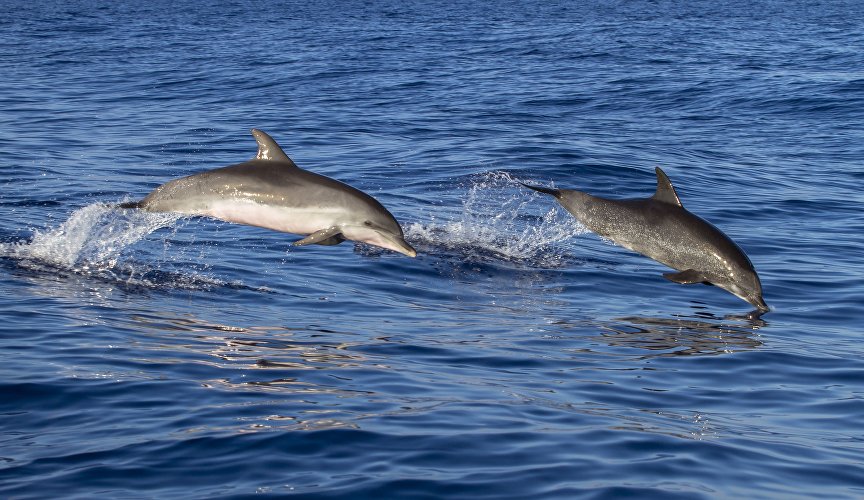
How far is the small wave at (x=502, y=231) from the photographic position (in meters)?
13.3

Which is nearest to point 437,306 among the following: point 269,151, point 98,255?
point 269,151

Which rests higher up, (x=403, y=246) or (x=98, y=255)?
(x=403, y=246)

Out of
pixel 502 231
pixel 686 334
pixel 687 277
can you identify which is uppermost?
pixel 687 277

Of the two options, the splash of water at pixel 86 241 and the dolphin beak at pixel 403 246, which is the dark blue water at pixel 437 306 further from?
the dolphin beak at pixel 403 246

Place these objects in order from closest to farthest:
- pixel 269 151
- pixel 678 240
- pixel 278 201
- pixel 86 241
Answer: pixel 278 201
pixel 269 151
pixel 678 240
pixel 86 241

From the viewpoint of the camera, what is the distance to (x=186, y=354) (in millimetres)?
8594

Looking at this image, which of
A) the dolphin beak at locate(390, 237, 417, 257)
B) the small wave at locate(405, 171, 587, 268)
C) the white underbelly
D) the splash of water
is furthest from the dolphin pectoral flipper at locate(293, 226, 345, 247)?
the small wave at locate(405, 171, 587, 268)

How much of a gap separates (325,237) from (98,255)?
128 inches

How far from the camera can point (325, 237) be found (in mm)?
9758

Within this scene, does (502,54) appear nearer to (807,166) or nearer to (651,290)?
(807,166)

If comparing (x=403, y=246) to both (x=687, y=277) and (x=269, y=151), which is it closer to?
(x=269, y=151)

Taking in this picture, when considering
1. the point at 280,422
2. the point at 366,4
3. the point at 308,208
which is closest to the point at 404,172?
the point at 308,208

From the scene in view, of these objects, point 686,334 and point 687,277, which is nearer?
point 686,334

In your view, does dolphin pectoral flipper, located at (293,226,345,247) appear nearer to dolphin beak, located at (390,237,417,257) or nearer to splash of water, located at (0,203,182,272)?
dolphin beak, located at (390,237,417,257)
